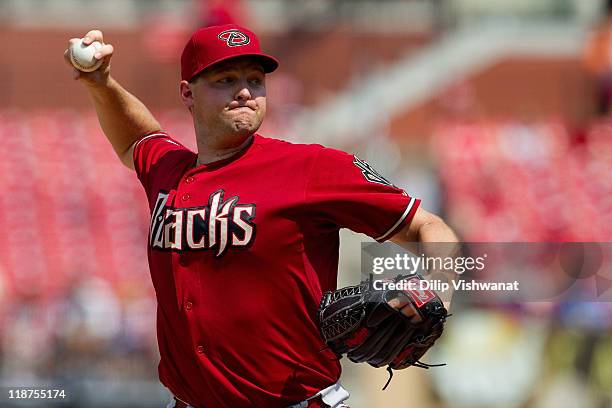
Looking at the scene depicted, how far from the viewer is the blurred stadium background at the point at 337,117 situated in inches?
499

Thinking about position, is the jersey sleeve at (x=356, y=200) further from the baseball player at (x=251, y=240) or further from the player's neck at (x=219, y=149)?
the player's neck at (x=219, y=149)

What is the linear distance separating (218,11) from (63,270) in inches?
145

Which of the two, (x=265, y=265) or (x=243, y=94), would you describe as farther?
(x=243, y=94)

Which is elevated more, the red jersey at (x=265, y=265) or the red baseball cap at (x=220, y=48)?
the red baseball cap at (x=220, y=48)

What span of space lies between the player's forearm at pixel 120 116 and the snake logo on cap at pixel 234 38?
70 cm

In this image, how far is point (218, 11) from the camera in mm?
12977

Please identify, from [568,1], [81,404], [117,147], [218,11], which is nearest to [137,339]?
[81,404]

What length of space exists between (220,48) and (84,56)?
656 millimetres

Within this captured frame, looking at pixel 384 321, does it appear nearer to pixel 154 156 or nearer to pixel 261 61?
pixel 261 61

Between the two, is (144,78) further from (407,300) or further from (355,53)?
(407,300)

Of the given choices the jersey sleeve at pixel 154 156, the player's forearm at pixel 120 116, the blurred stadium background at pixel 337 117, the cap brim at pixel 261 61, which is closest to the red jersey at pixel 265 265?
the cap brim at pixel 261 61

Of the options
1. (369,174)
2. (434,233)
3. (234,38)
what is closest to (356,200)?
(369,174)

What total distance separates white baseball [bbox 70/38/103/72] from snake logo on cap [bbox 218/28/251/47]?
606 mm

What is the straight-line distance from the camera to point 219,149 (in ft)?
11.1
